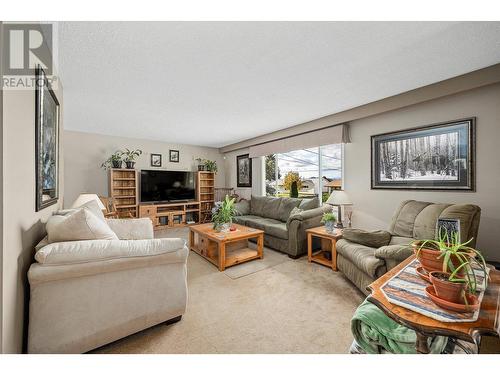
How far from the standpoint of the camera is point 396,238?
2328 mm

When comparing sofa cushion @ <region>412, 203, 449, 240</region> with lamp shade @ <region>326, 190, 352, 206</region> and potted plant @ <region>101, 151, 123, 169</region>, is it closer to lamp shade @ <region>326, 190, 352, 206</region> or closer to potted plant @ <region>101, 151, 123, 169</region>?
lamp shade @ <region>326, 190, 352, 206</region>

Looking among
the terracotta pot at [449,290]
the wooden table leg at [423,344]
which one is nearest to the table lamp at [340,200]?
the terracotta pot at [449,290]

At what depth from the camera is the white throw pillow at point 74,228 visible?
1405 millimetres

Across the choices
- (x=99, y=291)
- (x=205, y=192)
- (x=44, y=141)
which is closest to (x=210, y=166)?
(x=205, y=192)

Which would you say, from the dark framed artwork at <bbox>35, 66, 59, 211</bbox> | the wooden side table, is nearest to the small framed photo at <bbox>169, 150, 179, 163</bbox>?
the dark framed artwork at <bbox>35, 66, 59, 211</bbox>

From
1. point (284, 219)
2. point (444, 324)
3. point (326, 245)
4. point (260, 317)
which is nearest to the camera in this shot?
point (444, 324)

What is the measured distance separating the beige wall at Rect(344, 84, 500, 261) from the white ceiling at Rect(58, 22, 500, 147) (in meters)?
0.40

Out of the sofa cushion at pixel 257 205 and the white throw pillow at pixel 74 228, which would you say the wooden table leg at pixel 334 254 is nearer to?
the sofa cushion at pixel 257 205

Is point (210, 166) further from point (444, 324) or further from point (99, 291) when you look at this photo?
point (444, 324)

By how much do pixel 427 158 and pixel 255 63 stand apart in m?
2.46

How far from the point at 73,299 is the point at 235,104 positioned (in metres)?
2.72

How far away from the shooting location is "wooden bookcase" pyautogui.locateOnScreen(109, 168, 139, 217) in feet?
15.6

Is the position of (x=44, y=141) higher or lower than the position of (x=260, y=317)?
higher
